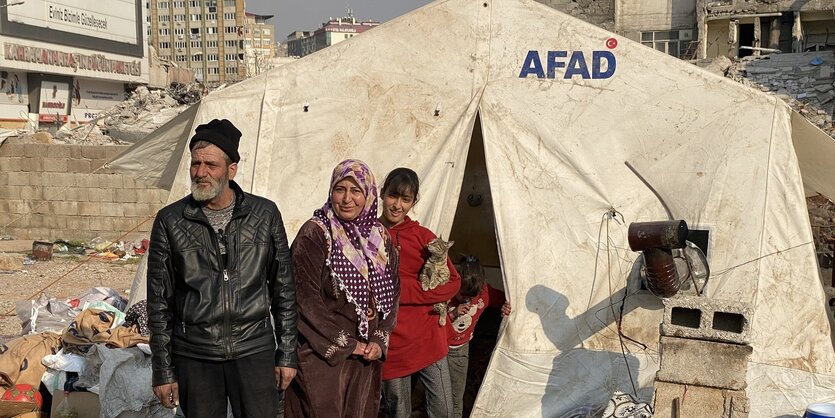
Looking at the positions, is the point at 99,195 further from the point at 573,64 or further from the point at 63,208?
the point at 573,64

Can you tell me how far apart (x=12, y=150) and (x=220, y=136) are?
12.5m

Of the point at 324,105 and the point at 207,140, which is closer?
the point at 207,140

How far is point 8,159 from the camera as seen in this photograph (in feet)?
46.9

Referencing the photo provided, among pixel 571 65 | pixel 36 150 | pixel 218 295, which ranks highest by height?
pixel 571 65

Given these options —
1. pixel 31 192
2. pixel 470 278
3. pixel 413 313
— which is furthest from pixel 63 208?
pixel 413 313

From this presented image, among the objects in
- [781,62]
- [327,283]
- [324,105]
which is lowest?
[327,283]

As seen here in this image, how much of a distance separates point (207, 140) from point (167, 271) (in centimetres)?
50

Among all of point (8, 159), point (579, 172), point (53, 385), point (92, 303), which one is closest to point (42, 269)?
point (8, 159)

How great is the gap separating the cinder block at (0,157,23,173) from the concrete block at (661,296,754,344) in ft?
42.2

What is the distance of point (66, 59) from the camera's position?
1422 inches

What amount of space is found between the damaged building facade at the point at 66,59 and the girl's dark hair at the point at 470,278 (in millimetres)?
28592

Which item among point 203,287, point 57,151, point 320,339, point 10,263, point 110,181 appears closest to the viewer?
point 203,287

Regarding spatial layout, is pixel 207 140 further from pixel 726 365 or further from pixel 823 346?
pixel 823 346

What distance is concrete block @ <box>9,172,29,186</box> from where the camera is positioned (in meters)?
14.3
